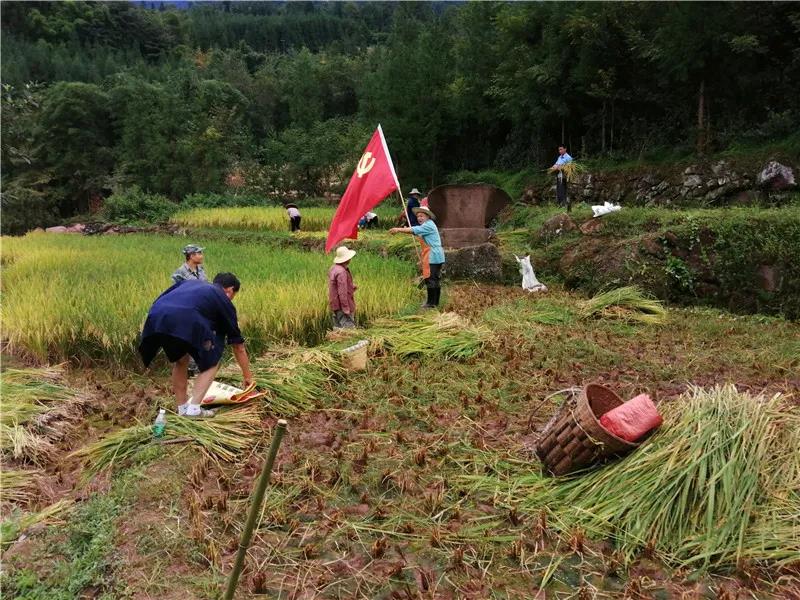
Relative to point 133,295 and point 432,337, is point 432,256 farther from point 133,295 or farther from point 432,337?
point 133,295

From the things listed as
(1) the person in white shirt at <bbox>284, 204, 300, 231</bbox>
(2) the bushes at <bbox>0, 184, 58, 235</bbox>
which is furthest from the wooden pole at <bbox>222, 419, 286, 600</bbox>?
(2) the bushes at <bbox>0, 184, 58, 235</bbox>

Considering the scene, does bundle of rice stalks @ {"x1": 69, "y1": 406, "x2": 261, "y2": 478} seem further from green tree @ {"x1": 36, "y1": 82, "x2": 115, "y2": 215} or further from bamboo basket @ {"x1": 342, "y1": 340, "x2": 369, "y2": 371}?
green tree @ {"x1": 36, "y1": 82, "x2": 115, "y2": 215}

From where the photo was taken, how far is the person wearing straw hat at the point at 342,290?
5.76m

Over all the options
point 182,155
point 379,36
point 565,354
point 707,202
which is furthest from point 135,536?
point 379,36

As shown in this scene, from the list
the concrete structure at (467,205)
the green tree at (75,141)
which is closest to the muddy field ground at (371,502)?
the concrete structure at (467,205)

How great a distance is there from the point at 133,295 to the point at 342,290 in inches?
93.4

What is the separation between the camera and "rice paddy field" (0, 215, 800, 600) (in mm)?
2441

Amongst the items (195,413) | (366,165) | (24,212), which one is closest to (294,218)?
(366,165)

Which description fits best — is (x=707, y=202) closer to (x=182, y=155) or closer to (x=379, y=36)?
(x=182, y=155)

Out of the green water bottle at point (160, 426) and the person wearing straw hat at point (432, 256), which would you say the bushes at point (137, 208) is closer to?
the person wearing straw hat at point (432, 256)

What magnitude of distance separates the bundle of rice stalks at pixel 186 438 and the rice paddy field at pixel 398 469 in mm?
17

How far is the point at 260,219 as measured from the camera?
1628cm

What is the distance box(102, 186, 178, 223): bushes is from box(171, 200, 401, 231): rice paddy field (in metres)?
3.03

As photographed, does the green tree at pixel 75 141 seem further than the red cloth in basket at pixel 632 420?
Yes
